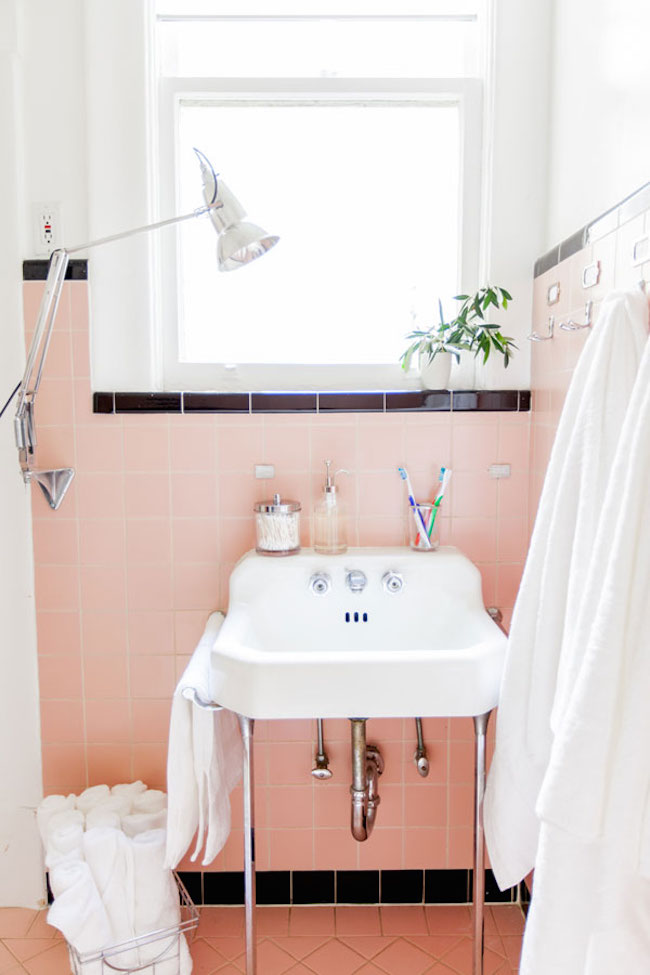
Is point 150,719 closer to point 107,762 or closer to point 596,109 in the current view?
point 107,762

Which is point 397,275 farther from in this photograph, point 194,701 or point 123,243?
point 194,701

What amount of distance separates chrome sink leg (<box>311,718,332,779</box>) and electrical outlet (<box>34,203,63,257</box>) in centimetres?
122

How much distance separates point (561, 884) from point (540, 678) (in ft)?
0.92

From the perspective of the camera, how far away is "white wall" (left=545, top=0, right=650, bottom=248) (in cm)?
107

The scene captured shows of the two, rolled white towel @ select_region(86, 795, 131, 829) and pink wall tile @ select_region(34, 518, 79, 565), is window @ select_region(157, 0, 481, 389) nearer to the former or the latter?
pink wall tile @ select_region(34, 518, 79, 565)

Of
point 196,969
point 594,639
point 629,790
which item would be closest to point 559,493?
point 594,639

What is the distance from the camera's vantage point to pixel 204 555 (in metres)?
1.63

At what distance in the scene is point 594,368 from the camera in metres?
0.95

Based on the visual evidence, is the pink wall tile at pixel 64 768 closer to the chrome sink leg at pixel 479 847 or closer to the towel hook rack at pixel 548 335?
the chrome sink leg at pixel 479 847

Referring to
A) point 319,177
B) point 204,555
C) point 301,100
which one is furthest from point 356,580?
point 301,100

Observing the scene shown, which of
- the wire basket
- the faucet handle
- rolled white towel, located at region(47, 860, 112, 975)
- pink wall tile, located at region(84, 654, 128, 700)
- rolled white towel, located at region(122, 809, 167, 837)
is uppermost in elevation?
the faucet handle

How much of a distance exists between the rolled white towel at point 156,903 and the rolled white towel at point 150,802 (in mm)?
106

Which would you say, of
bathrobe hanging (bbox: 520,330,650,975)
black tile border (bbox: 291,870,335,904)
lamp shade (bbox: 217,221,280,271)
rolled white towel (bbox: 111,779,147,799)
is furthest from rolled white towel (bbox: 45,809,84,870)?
lamp shade (bbox: 217,221,280,271)

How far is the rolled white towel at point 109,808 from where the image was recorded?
1.46m
